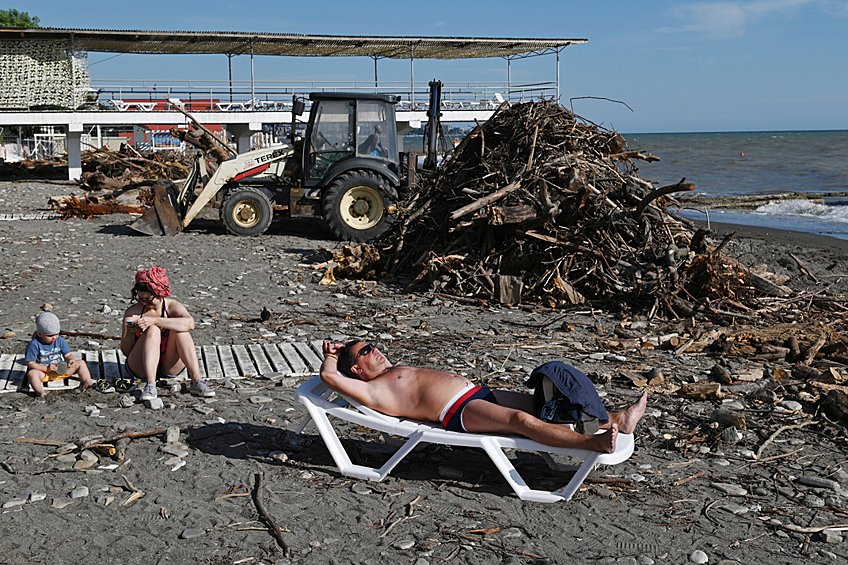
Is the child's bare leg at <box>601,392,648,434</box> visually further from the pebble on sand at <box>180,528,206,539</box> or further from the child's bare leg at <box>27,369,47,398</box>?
the child's bare leg at <box>27,369,47,398</box>

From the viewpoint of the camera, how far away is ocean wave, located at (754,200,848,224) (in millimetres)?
21330

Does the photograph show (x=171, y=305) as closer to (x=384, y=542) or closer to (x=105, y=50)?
(x=384, y=542)

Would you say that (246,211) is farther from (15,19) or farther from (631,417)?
(15,19)

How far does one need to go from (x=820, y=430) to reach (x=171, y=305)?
4.19 m

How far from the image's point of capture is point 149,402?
4941 millimetres

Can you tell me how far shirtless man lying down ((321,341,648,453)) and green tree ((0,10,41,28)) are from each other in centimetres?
7144

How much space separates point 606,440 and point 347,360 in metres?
1.42

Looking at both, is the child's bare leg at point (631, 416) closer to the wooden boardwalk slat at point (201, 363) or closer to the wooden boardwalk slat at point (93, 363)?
the wooden boardwalk slat at point (201, 363)

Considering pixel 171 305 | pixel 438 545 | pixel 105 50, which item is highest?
pixel 105 50

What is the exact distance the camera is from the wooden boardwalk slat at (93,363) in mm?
5461

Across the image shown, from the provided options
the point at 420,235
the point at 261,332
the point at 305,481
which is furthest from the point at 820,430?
the point at 420,235

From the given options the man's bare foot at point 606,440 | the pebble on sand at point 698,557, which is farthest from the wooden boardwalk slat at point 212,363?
the pebble on sand at point 698,557

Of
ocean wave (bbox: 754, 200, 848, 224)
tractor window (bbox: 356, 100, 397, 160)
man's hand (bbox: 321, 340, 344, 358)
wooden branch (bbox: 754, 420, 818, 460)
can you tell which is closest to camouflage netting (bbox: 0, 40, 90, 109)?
tractor window (bbox: 356, 100, 397, 160)

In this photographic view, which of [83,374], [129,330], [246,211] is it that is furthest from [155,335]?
[246,211]
